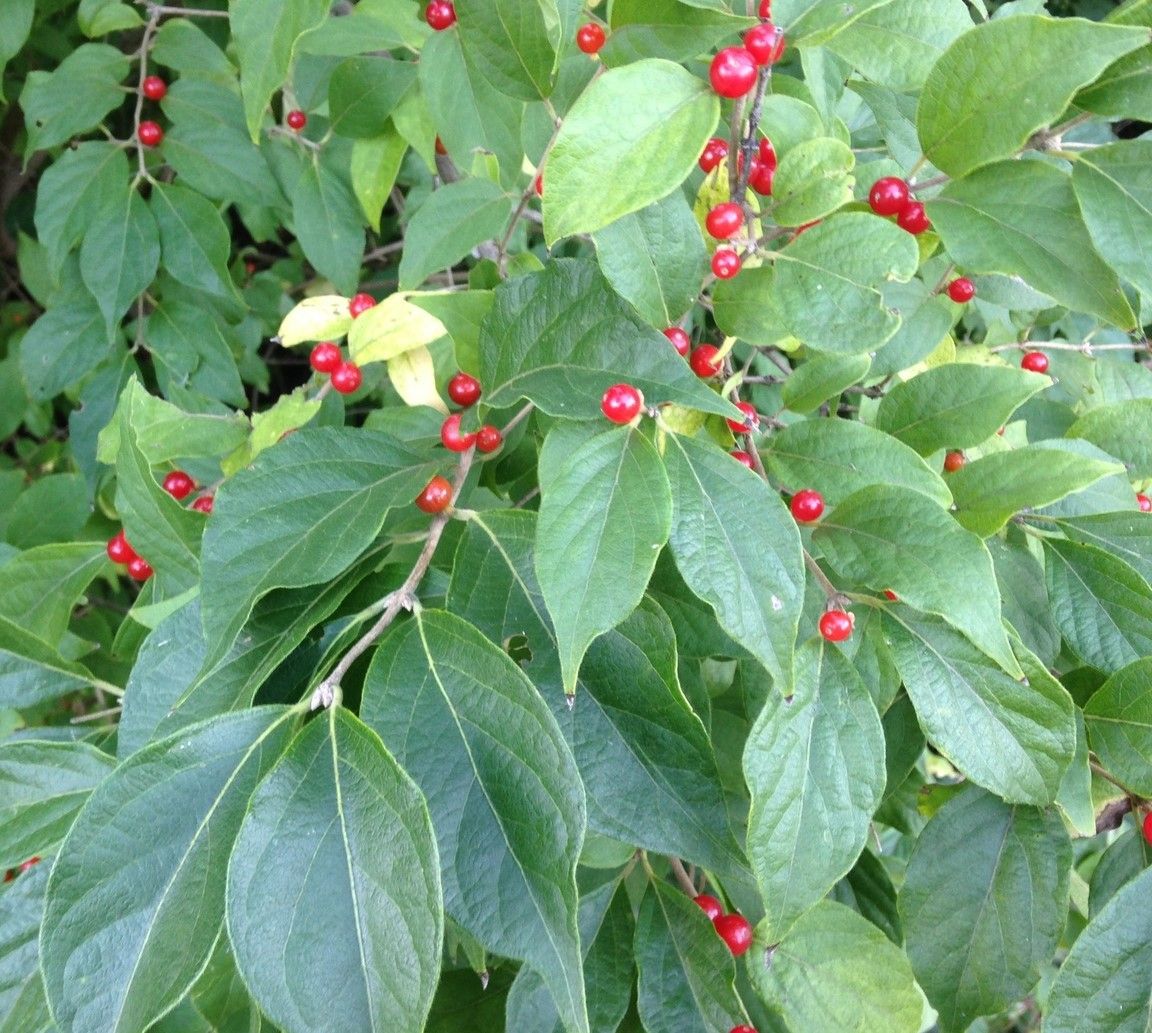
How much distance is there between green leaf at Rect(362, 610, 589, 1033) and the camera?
55cm

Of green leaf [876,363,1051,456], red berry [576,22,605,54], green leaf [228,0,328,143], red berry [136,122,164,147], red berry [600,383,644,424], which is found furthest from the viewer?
red berry [136,122,164,147]

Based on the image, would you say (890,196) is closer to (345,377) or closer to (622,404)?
(622,404)

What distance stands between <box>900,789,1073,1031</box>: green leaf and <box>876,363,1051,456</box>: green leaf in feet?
0.95

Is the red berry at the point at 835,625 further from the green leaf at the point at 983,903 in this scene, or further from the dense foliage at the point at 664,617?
the green leaf at the point at 983,903

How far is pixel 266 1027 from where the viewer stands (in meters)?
0.71

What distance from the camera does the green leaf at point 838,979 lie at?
77 cm

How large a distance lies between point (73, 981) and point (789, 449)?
588mm

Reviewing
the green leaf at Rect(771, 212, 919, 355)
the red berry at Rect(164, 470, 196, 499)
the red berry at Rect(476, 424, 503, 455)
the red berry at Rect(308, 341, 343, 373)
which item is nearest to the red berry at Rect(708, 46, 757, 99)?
the green leaf at Rect(771, 212, 919, 355)

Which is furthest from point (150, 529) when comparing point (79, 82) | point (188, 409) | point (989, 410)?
point (79, 82)

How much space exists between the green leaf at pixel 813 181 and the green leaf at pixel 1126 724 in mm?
400

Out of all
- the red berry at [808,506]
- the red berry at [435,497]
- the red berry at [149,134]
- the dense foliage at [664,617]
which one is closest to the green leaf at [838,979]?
the dense foliage at [664,617]

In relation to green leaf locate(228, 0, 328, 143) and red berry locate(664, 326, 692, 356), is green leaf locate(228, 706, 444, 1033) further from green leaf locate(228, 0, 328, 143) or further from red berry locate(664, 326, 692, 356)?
green leaf locate(228, 0, 328, 143)

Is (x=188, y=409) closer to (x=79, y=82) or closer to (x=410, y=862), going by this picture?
(x=79, y=82)

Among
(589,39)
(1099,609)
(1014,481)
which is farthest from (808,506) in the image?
(589,39)
